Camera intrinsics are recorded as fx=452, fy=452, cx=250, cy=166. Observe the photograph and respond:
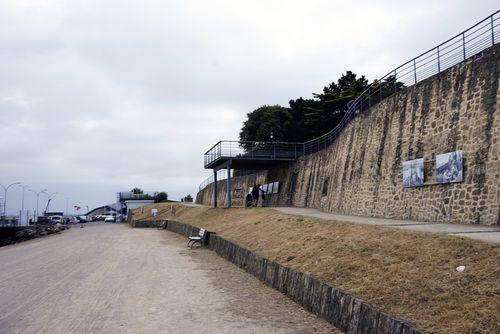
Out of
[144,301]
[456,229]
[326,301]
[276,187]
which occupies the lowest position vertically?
[144,301]

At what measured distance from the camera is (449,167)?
52.6 feet

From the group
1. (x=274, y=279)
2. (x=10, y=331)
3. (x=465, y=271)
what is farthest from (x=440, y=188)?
(x=10, y=331)

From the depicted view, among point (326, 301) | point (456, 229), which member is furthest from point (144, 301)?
point (456, 229)

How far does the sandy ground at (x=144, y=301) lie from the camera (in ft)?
27.2

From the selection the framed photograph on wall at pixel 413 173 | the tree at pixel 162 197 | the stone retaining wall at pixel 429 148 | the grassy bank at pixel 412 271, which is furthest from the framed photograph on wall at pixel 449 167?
the tree at pixel 162 197

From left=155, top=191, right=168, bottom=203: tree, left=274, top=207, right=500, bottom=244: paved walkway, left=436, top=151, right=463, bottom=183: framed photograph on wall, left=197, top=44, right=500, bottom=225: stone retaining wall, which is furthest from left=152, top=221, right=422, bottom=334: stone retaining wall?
left=155, top=191, right=168, bottom=203: tree

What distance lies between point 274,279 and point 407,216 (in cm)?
856

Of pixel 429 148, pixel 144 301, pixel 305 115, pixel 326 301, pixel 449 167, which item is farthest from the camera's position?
pixel 305 115

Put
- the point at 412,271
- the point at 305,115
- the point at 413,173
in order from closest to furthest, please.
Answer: the point at 412,271 → the point at 413,173 → the point at 305,115

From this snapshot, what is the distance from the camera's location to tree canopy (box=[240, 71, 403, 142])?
149 ft

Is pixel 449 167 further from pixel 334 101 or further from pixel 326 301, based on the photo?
pixel 334 101

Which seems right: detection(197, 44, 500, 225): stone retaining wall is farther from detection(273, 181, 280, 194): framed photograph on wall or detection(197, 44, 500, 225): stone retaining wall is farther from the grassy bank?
detection(273, 181, 280, 194): framed photograph on wall

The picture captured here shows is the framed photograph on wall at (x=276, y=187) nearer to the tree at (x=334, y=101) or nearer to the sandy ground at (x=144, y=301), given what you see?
the tree at (x=334, y=101)

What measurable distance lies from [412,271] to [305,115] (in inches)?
1636
